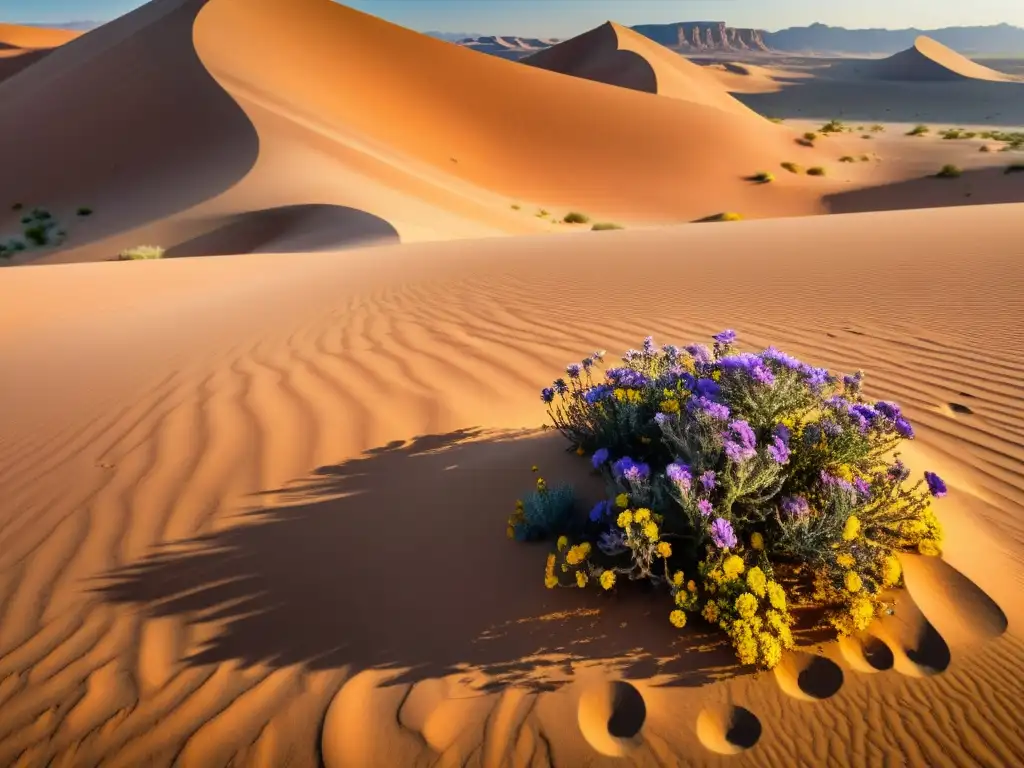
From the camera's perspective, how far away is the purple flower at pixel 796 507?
2332 millimetres

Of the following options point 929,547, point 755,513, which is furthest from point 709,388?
point 929,547

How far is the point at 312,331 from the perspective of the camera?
6.12 meters

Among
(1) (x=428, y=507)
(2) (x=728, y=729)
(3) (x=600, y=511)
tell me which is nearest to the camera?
(2) (x=728, y=729)

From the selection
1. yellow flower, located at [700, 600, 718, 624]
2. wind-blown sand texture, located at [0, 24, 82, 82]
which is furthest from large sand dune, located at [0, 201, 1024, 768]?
wind-blown sand texture, located at [0, 24, 82, 82]

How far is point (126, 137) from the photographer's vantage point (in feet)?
87.5

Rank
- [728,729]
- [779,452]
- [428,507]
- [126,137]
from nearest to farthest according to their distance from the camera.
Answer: [728,729] → [779,452] → [428,507] → [126,137]

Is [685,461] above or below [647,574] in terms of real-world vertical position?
above

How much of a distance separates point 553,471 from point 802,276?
19.7 feet

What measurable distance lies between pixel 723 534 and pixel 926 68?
382 feet

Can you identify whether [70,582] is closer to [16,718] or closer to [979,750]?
[16,718]

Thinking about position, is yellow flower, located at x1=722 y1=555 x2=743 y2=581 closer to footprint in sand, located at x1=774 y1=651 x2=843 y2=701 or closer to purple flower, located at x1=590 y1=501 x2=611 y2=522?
footprint in sand, located at x1=774 y1=651 x2=843 y2=701

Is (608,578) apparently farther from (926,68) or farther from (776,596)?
(926,68)

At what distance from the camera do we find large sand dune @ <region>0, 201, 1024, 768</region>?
6.67 ft

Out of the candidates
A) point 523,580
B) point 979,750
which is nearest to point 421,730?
point 523,580
